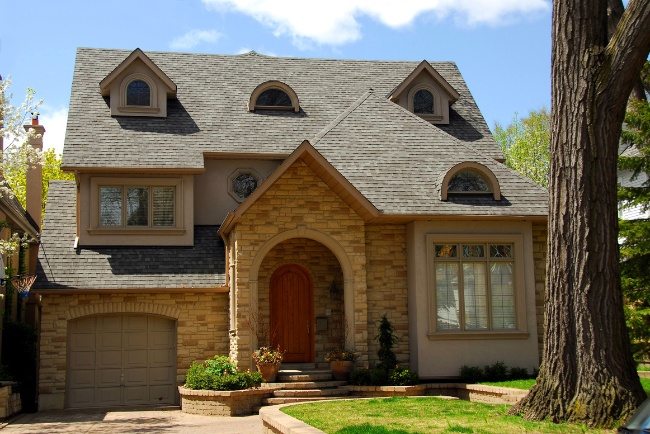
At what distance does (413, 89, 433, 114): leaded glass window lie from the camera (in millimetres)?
24203

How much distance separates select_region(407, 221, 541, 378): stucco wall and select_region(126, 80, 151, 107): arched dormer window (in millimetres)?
8376

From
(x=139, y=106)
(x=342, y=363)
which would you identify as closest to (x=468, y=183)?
(x=342, y=363)

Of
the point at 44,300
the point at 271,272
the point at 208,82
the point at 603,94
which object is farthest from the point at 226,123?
the point at 603,94

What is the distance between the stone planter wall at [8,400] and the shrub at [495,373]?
10.3 metres

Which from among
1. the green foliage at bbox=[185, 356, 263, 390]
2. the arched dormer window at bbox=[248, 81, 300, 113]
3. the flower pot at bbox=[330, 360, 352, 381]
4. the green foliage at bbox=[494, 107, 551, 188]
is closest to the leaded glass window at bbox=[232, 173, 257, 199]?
the arched dormer window at bbox=[248, 81, 300, 113]

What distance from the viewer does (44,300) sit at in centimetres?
1898

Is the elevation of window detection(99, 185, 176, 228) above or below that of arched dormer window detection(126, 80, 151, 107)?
below

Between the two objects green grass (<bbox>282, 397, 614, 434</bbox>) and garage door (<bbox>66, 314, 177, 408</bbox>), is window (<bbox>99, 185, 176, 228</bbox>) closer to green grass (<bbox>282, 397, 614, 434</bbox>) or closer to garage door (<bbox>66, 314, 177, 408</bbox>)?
garage door (<bbox>66, 314, 177, 408</bbox>)

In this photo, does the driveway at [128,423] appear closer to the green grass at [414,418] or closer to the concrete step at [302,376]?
the concrete step at [302,376]

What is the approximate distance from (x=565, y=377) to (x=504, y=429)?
1228mm

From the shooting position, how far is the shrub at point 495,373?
1794cm

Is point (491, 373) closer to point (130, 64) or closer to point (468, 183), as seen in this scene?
point (468, 183)

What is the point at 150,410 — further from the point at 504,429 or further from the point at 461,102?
the point at 461,102

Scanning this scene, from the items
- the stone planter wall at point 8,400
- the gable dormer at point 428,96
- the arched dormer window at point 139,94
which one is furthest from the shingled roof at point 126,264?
the gable dormer at point 428,96
